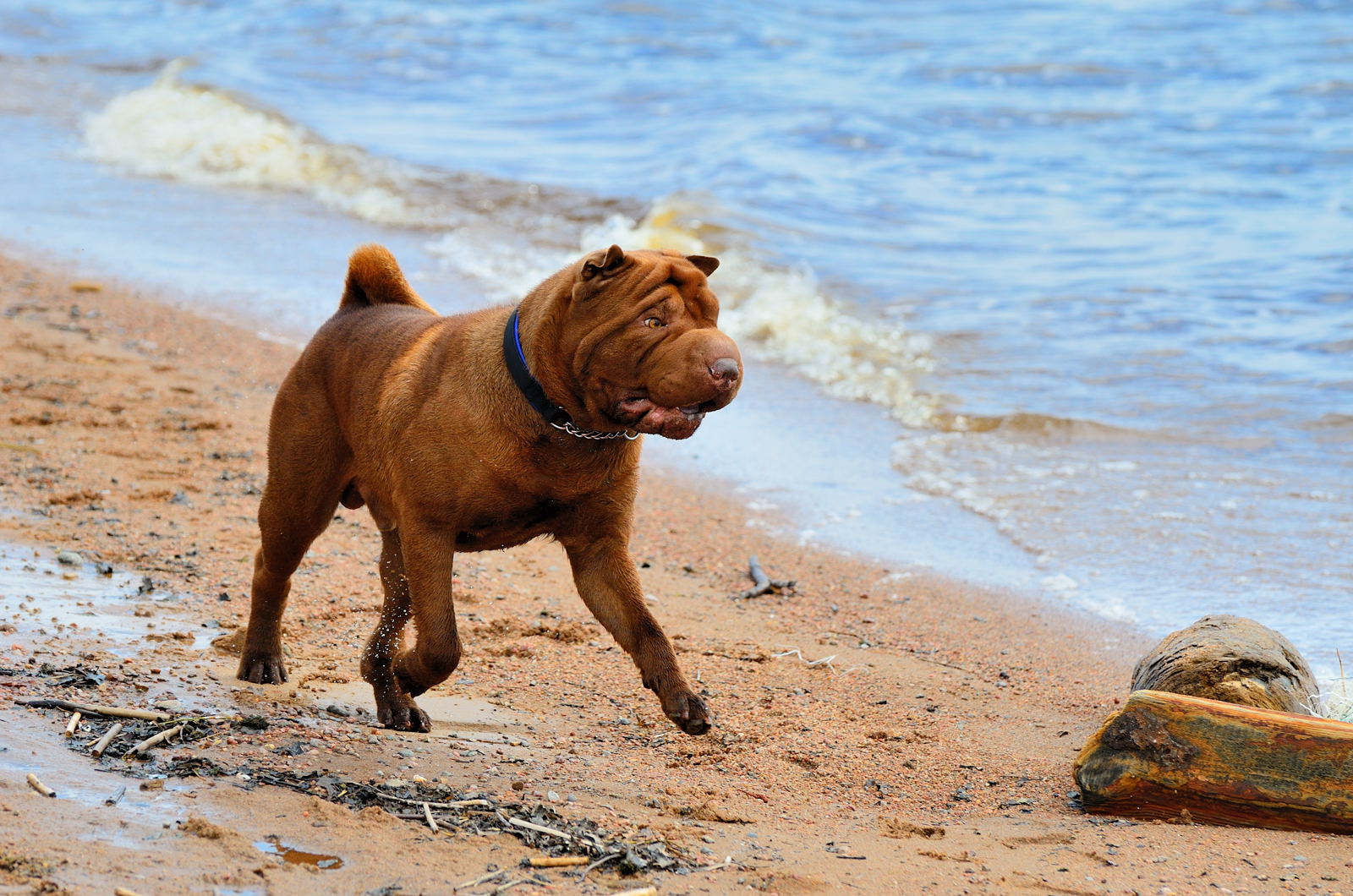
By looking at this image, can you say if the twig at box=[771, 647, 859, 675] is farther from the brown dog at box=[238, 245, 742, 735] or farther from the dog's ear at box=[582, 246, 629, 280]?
the dog's ear at box=[582, 246, 629, 280]

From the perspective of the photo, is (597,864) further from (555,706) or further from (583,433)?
(555,706)

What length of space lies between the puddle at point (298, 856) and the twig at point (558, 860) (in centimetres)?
48

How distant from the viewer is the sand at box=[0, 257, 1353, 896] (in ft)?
11.7

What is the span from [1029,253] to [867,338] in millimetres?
3311

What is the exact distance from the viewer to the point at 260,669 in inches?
199

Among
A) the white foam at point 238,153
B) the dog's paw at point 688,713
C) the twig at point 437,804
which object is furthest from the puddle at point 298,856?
the white foam at point 238,153

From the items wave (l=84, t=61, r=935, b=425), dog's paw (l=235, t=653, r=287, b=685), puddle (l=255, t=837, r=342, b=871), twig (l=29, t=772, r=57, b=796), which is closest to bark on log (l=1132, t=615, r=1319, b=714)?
puddle (l=255, t=837, r=342, b=871)

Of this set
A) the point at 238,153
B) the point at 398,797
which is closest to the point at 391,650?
the point at 398,797

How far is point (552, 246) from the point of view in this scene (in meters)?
14.4

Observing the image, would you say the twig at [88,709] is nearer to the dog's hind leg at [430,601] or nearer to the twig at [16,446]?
the dog's hind leg at [430,601]

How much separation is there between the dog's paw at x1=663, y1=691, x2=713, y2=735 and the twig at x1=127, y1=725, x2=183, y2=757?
4.66ft

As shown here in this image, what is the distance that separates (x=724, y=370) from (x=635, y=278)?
0.42 meters

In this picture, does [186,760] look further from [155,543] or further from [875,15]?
[875,15]

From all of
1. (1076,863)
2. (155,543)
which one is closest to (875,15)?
(155,543)
